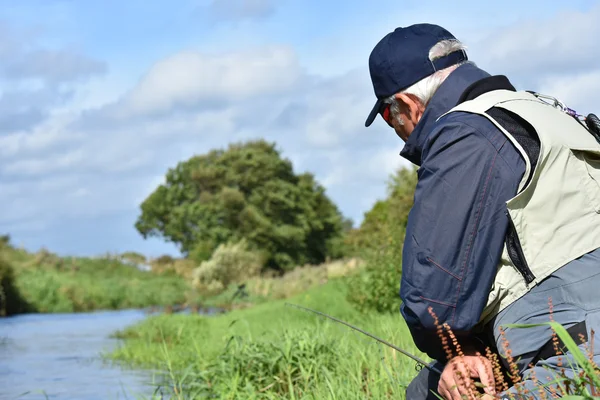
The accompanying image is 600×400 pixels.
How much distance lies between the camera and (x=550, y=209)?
2359 millimetres

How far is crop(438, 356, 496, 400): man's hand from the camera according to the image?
7.85 ft

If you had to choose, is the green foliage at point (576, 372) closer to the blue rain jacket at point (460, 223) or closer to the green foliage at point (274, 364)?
the blue rain jacket at point (460, 223)

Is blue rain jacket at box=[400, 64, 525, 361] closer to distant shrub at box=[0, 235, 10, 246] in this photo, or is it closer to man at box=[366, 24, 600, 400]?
man at box=[366, 24, 600, 400]

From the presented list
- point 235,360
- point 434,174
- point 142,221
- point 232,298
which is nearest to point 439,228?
point 434,174

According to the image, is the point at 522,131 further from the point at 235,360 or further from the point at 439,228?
the point at 235,360

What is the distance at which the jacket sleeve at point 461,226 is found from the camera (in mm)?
2336

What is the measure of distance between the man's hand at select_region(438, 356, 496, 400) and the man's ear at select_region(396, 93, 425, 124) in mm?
871

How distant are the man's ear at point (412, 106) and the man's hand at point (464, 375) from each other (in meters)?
0.87

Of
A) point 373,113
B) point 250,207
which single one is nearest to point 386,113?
point 373,113

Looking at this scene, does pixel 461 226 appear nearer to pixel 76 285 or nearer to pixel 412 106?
pixel 412 106

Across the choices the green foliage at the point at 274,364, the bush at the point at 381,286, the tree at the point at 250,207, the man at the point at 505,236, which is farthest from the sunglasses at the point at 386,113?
the tree at the point at 250,207

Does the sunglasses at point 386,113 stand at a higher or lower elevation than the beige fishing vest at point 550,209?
higher

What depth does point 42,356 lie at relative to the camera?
13.7 m

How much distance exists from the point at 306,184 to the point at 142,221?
1058 cm
